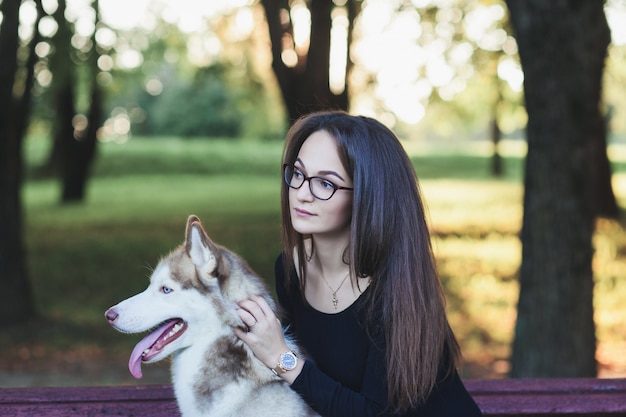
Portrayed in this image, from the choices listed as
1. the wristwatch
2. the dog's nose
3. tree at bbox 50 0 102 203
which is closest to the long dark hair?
the wristwatch

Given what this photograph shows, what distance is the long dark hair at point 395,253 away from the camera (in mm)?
2697

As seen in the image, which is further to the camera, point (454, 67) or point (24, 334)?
point (454, 67)

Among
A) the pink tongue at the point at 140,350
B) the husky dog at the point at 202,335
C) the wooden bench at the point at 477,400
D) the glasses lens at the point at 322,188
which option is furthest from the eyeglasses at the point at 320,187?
the wooden bench at the point at 477,400

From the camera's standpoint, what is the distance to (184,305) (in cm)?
262

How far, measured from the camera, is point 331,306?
9.59 feet

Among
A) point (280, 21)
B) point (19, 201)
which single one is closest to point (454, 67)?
point (280, 21)

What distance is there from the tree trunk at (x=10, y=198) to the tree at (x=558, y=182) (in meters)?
6.34

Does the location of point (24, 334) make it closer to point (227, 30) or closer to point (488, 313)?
point (488, 313)

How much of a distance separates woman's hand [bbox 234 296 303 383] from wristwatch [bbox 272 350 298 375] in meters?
0.01

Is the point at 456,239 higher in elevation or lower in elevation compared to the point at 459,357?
lower

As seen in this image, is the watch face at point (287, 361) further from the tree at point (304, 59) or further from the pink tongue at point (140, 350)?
the tree at point (304, 59)

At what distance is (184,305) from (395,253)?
2.51 feet

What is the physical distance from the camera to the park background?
9781 millimetres

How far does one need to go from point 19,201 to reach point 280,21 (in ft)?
16.1
